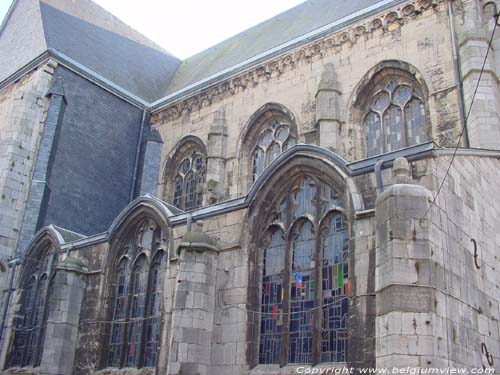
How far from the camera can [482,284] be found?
8.73m

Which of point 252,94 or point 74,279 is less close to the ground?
point 252,94

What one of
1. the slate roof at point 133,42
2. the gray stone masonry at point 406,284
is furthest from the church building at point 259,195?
the slate roof at point 133,42

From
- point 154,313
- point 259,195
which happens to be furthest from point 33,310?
point 259,195

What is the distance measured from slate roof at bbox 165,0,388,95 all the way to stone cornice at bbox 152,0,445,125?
80cm

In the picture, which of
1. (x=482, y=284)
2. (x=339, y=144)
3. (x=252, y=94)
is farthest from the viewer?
(x=252, y=94)

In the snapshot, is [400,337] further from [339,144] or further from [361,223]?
[339,144]

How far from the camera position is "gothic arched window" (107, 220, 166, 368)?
12.0 meters

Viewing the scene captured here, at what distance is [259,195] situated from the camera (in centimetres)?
1064

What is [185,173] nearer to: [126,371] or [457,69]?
[126,371]

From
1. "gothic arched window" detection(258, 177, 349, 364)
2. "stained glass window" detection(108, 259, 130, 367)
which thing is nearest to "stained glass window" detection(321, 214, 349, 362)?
"gothic arched window" detection(258, 177, 349, 364)

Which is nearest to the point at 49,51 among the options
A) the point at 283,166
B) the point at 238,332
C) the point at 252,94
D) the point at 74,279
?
the point at 252,94

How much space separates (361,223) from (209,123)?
1044 centimetres

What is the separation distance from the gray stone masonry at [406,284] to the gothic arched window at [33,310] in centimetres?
998

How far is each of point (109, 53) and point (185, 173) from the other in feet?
20.3
